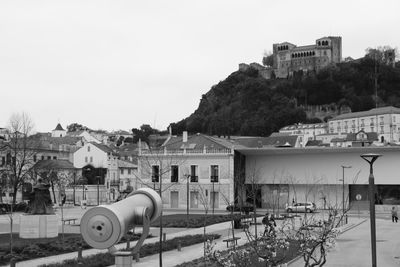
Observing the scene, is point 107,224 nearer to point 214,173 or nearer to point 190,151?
point 214,173

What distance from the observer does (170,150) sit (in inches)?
2452

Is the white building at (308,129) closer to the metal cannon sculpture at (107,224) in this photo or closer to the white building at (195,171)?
the white building at (195,171)

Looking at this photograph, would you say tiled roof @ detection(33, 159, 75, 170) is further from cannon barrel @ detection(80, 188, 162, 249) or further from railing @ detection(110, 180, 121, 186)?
cannon barrel @ detection(80, 188, 162, 249)

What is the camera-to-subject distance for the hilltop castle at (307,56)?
593ft

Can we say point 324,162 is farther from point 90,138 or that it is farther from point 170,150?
point 90,138

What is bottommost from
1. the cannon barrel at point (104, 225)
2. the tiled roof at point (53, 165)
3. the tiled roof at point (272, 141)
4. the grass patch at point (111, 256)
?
the grass patch at point (111, 256)

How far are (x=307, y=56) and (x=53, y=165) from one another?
391ft

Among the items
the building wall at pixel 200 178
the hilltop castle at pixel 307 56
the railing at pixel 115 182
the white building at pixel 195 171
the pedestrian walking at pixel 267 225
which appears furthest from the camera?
the hilltop castle at pixel 307 56

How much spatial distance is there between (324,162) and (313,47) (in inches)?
5075

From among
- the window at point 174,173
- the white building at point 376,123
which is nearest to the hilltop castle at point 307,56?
the white building at point 376,123

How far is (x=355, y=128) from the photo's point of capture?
14375 centimetres

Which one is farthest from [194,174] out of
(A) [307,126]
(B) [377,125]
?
(A) [307,126]

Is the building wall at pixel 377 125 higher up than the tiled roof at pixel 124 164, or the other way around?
the building wall at pixel 377 125

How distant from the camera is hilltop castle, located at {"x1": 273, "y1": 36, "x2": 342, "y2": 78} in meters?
181
